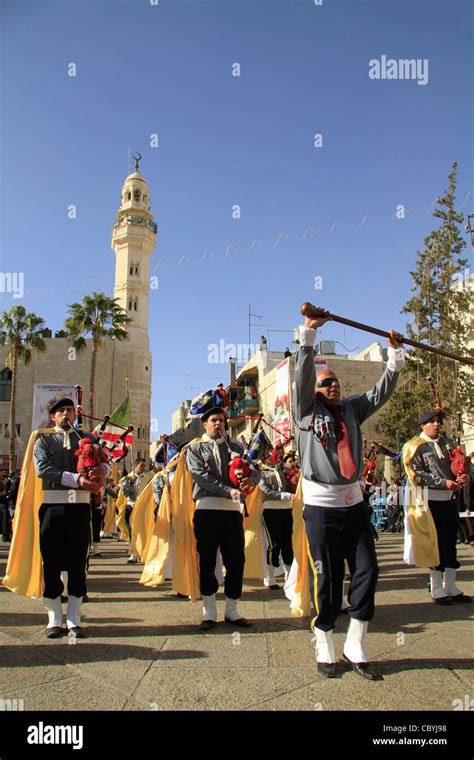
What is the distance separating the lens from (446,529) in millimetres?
6785

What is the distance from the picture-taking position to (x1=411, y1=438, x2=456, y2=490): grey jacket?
22.4 ft

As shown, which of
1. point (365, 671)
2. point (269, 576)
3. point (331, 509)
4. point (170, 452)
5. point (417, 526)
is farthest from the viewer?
point (170, 452)

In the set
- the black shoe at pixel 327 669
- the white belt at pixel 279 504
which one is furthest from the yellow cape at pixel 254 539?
the black shoe at pixel 327 669

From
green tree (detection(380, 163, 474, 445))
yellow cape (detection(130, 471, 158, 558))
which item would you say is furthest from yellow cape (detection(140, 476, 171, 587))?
green tree (detection(380, 163, 474, 445))

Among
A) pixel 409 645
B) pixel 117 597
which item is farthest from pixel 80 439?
pixel 409 645

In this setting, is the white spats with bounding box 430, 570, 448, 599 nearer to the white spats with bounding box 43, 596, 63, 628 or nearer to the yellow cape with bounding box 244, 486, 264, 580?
the yellow cape with bounding box 244, 486, 264, 580

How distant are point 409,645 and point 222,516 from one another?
2045 millimetres

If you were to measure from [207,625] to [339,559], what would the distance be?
6.17 feet

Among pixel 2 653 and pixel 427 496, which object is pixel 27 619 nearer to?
pixel 2 653

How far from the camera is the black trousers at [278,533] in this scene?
823 centimetres

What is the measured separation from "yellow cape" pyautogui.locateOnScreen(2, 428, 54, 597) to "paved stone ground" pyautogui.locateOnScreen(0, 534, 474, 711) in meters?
0.39

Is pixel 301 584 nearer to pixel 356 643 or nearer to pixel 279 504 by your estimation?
pixel 356 643

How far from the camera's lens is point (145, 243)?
6744cm

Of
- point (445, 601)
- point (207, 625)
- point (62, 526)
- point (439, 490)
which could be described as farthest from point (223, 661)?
point (439, 490)
